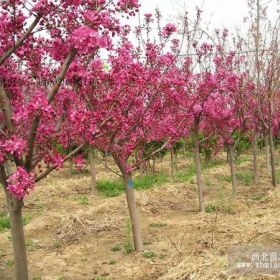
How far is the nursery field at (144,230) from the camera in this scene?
206 inches

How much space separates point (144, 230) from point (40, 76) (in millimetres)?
4003

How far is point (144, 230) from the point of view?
7469mm

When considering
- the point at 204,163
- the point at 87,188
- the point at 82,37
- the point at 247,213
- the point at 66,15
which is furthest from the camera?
the point at 204,163

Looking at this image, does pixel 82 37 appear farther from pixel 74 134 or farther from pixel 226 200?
pixel 226 200

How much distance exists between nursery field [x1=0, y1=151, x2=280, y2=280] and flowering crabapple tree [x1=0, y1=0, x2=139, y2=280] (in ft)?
5.30

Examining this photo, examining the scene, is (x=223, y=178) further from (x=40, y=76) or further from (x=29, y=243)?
(x=40, y=76)

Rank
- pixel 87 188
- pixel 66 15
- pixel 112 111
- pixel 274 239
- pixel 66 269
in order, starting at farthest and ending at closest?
pixel 87 188 → pixel 66 269 → pixel 274 239 → pixel 112 111 → pixel 66 15

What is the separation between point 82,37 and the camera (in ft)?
10.6

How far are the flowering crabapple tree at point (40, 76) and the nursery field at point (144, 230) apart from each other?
1.61 m

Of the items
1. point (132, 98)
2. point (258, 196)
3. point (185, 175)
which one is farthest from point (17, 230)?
point (185, 175)

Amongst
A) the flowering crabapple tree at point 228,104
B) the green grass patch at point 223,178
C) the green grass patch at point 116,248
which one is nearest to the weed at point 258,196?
the flowering crabapple tree at point 228,104

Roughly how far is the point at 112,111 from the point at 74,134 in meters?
0.51

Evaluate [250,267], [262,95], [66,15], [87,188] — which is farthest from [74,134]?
[87,188]

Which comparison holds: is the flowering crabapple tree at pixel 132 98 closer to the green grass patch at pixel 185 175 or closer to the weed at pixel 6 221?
the weed at pixel 6 221
